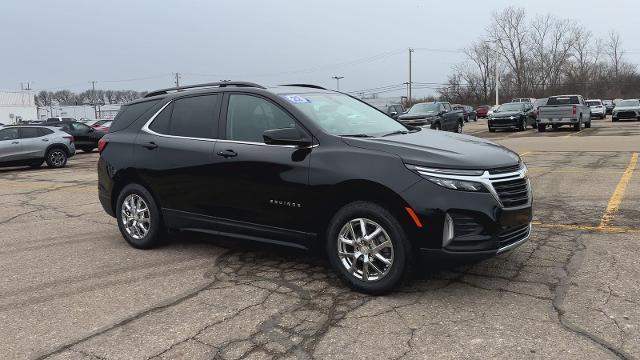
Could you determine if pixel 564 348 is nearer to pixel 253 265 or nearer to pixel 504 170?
pixel 504 170

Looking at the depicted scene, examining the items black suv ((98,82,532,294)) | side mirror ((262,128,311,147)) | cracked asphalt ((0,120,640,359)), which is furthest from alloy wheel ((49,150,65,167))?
side mirror ((262,128,311,147))

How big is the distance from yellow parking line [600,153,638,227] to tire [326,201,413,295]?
350cm

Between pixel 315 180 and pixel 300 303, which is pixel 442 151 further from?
pixel 300 303

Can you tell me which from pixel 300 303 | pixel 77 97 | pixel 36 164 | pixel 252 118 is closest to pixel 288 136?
pixel 252 118

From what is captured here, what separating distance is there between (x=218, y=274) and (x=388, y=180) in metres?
1.92

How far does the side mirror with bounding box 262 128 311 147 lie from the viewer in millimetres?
4383

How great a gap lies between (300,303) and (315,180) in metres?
0.99

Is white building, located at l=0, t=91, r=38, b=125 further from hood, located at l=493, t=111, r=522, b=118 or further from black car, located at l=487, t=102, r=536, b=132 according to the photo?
hood, located at l=493, t=111, r=522, b=118

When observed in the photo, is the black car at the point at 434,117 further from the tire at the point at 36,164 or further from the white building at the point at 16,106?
the white building at the point at 16,106

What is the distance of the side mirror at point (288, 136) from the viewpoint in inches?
173

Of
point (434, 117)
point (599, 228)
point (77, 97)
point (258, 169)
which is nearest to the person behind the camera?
point (258, 169)

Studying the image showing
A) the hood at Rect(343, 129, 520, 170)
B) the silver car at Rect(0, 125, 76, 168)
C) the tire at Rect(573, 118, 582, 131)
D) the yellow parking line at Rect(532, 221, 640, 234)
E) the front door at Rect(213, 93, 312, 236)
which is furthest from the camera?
the tire at Rect(573, 118, 582, 131)

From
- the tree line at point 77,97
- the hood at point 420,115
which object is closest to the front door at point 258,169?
the hood at point 420,115

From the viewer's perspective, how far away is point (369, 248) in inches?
164
